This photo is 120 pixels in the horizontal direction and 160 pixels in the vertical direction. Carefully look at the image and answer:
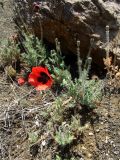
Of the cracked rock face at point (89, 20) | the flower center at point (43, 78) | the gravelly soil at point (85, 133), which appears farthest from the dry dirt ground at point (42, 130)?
the cracked rock face at point (89, 20)

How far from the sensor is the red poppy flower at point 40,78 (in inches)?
143

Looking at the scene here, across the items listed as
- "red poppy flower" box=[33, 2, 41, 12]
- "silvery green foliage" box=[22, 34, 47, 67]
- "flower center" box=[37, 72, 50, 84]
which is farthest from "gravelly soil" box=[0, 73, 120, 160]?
"red poppy flower" box=[33, 2, 41, 12]

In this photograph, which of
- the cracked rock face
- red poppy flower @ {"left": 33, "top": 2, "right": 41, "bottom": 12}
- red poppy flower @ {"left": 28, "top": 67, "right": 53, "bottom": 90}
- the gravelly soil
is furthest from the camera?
red poppy flower @ {"left": 33, "top": 2, "right": 41, "bottom": 12}

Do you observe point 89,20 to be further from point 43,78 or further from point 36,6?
point 43,78

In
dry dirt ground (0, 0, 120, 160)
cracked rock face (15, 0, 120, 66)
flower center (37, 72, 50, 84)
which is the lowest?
dry dirt ground (0, 0, 120, 160)

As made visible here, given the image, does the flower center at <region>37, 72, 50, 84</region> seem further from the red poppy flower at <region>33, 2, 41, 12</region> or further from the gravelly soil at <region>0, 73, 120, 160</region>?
the red poppy flower at <region>33, 2, 41, 12</region>

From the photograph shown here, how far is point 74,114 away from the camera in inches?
142

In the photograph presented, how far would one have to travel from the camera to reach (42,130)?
360 centimetres

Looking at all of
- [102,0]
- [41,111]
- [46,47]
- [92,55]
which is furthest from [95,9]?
[41,111]

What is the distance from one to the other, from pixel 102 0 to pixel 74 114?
1.08m

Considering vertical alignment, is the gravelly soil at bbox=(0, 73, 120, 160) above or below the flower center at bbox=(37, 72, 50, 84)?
below

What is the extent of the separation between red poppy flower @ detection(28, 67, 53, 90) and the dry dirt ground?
0.82ft

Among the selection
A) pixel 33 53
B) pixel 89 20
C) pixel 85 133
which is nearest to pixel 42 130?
pixel 85 133

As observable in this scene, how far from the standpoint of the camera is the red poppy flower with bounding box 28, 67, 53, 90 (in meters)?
3.62
